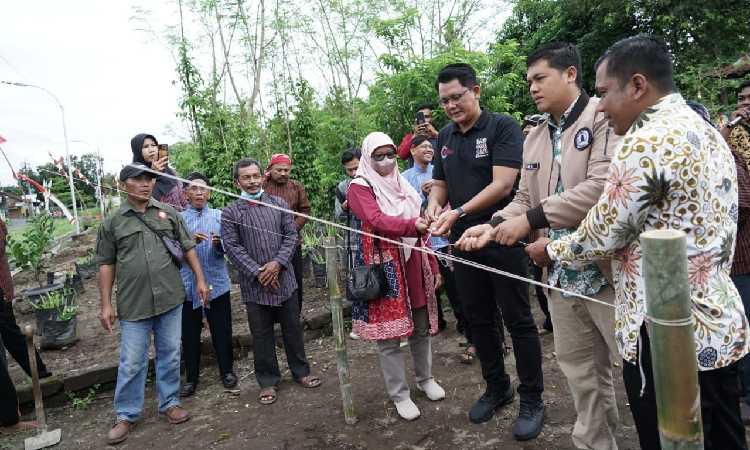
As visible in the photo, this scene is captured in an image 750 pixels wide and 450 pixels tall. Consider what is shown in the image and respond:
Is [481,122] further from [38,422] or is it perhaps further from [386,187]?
[38,422]

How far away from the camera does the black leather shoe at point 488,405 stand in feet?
11.0

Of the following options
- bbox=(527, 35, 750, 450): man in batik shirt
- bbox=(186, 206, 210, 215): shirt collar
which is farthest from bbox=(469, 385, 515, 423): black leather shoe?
bbox=(186, 206, 210, 215): shirt collar

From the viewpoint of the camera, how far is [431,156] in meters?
5.08

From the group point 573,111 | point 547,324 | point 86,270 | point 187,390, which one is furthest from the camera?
point 86,270

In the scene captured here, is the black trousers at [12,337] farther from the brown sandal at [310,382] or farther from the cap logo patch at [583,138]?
the cap logo patch at [583,138]

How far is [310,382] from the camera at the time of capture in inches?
169

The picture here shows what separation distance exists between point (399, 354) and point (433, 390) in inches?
18.8

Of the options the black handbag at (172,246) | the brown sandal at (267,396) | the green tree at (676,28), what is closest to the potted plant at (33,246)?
the black handbag at (172,246)

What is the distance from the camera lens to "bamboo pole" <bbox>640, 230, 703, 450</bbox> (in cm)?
112

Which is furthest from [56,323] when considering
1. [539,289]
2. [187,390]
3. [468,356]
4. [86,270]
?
[539,289]

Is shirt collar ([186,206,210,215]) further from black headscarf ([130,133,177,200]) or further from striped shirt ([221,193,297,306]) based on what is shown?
striped shirt ([221,193,297,306])

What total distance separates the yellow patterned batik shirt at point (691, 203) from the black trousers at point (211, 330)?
12.1 feet

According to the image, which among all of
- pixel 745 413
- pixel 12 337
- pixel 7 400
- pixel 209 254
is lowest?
pixel 745 413

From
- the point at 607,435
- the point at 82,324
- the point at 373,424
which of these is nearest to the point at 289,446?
the point at 373,424
